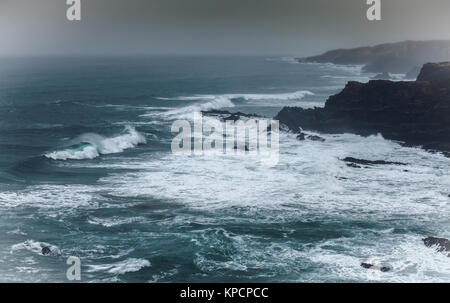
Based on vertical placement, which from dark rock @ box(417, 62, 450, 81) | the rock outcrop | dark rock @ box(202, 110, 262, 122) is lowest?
the rock outcrop

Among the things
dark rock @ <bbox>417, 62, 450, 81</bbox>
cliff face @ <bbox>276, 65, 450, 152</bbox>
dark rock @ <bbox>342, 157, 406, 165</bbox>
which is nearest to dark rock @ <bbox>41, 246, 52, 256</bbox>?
dark rock @ <bbox>342, 157, 406, 165</bbox>

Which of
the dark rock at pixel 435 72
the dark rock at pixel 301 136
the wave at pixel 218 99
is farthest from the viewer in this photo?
the wave at pixel 218 99

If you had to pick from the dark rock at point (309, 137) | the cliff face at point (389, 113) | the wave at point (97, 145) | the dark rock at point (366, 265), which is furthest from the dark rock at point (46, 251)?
the cliff face at point (389, 113)

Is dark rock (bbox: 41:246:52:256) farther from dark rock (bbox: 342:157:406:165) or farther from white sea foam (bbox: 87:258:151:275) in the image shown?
dark rock (bbox: 342:157:406:165)

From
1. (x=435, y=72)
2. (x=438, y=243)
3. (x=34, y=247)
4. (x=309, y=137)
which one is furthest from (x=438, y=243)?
(x=435, y=72)

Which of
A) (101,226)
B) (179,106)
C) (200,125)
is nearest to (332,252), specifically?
(101,226)

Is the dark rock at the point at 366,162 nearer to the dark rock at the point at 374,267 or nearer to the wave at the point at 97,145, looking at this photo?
the wave at the point at 97,145

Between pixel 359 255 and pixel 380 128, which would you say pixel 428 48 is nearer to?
pixel 380 128
